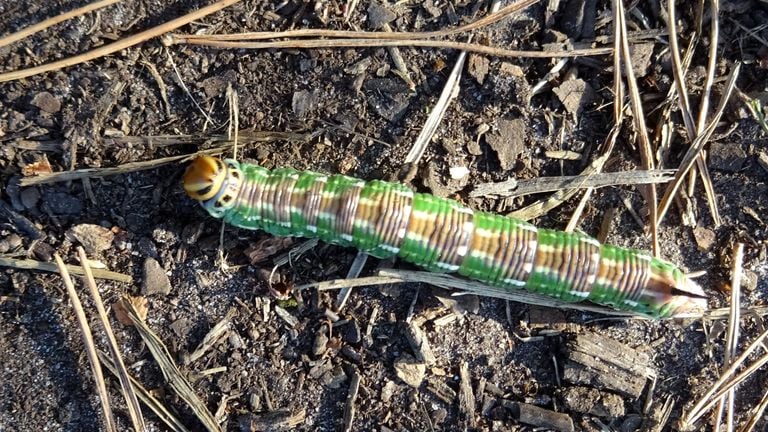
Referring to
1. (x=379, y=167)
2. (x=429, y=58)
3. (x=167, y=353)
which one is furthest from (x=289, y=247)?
(x=429, y=58)

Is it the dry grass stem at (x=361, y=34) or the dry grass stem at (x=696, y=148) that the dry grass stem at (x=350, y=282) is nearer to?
the dry grass stem at (x=361, y=34)

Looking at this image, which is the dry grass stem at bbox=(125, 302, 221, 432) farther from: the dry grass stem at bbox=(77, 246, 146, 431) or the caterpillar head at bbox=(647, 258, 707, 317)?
the caterpillar head at bbox=(647, 258, 707, 317)

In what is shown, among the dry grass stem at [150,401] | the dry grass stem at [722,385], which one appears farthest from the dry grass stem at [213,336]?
the dry grass stem at [722,385]

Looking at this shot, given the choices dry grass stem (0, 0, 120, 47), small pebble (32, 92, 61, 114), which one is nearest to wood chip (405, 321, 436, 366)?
small pebble (32, 92, 61, 114)

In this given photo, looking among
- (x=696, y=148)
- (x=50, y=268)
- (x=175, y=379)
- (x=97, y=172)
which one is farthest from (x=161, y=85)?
(x=696, y=148)

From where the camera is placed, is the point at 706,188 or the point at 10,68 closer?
the point at 10,68

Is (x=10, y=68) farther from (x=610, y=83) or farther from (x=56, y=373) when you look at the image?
(x=610, y=83)
